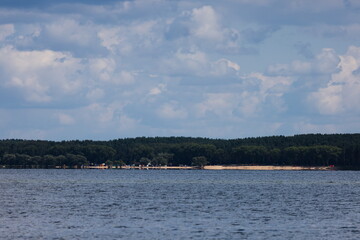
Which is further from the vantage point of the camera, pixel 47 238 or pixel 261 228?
pixel 261 228

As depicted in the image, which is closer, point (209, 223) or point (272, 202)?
point (209, 223)

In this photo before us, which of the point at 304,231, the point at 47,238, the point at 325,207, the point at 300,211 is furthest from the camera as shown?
the point at 325,207

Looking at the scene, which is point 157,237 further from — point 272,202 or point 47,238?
point 272,202

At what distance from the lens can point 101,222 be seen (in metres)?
67.6

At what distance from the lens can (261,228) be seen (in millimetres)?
63250

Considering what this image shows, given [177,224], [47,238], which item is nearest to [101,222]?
[177,224]

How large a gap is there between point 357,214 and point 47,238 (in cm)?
3684

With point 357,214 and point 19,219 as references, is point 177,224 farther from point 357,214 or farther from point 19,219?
point 357,214

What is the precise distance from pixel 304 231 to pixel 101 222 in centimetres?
1939

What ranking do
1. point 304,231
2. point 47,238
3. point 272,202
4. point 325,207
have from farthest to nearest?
point 272,202 → point 325,207 → point 304,231 → point 47,238

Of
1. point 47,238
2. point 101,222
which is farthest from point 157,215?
point 47,238

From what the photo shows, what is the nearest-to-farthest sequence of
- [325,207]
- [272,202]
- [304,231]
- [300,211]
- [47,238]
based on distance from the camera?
[47,238], [304,231], [300,211], [325,207], [272,202]

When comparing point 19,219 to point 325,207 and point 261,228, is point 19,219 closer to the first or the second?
point 261,228

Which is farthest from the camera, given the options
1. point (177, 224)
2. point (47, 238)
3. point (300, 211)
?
point (300, 211)
